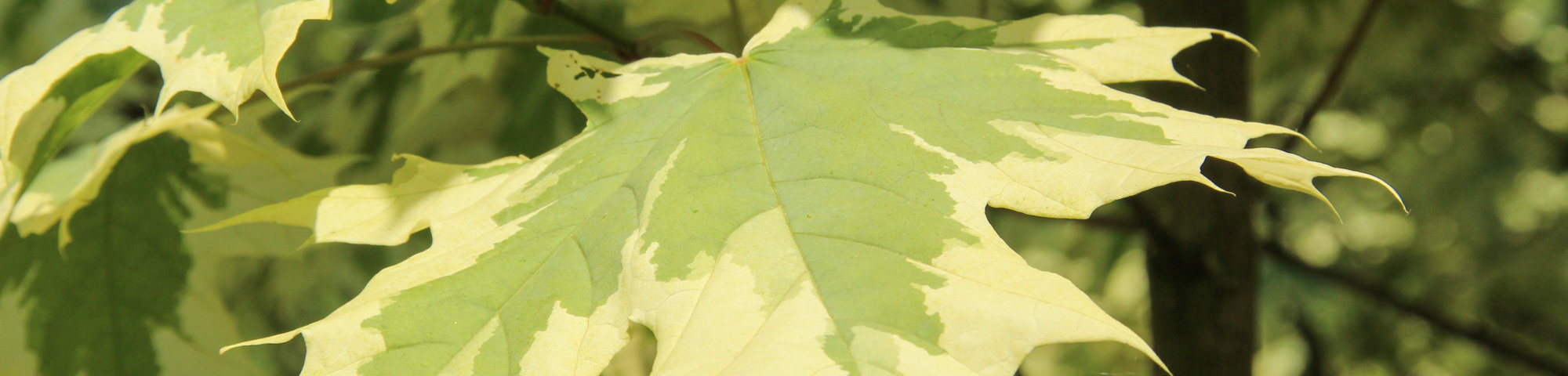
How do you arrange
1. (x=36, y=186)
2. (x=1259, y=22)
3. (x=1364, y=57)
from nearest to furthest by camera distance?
(x=36, y=186) < (x=1259, y=22) < (x=1364, y=57)

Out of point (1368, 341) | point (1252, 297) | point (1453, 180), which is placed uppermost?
point (1252, 297)

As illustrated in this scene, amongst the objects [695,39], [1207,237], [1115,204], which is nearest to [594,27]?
[695,39]

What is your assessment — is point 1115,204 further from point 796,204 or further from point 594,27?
point 796,204

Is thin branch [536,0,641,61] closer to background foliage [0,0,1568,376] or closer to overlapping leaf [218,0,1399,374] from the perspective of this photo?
background foliage [0,0,1568,376]

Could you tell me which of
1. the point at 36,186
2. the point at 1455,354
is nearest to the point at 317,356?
the point at 36,186

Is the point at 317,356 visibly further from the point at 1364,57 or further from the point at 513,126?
the point at 1364,57

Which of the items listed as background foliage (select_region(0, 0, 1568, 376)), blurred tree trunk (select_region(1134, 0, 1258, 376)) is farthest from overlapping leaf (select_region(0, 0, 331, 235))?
blurred tree trunk (select_region(1134, 0, 1258, 376))
